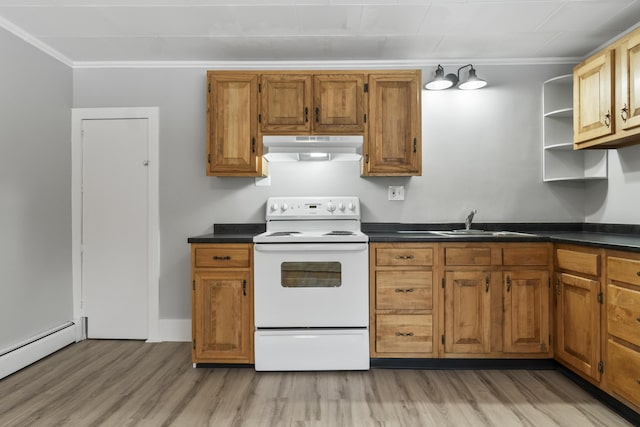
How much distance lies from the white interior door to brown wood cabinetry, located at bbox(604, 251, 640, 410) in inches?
132

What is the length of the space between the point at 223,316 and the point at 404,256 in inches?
52.6

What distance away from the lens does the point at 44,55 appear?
2.89m

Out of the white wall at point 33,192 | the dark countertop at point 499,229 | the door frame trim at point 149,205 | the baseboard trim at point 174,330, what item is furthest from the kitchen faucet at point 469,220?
the white wall at point 33,192

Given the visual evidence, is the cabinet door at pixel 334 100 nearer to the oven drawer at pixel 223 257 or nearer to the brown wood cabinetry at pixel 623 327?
the oven drawer at pixel 223 257

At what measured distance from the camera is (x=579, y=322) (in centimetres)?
226

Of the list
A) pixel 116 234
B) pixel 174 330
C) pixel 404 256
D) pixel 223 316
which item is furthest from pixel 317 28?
pixel 174 330

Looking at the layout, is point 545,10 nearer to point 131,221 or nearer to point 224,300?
point 224,300

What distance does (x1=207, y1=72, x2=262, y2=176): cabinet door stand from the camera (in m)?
2.87

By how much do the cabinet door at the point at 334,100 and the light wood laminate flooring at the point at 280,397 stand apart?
71.7 inches

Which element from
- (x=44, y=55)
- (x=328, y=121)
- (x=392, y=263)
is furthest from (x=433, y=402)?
(x=44, y=55)

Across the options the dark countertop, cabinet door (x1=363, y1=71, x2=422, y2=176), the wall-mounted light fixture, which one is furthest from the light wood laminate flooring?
the wall-mounted light fixture

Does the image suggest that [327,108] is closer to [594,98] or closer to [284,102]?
[284,102]

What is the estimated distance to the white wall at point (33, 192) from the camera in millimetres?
2535

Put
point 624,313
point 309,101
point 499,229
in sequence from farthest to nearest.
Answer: point 499,229 < point 309,101 < point 624,313
